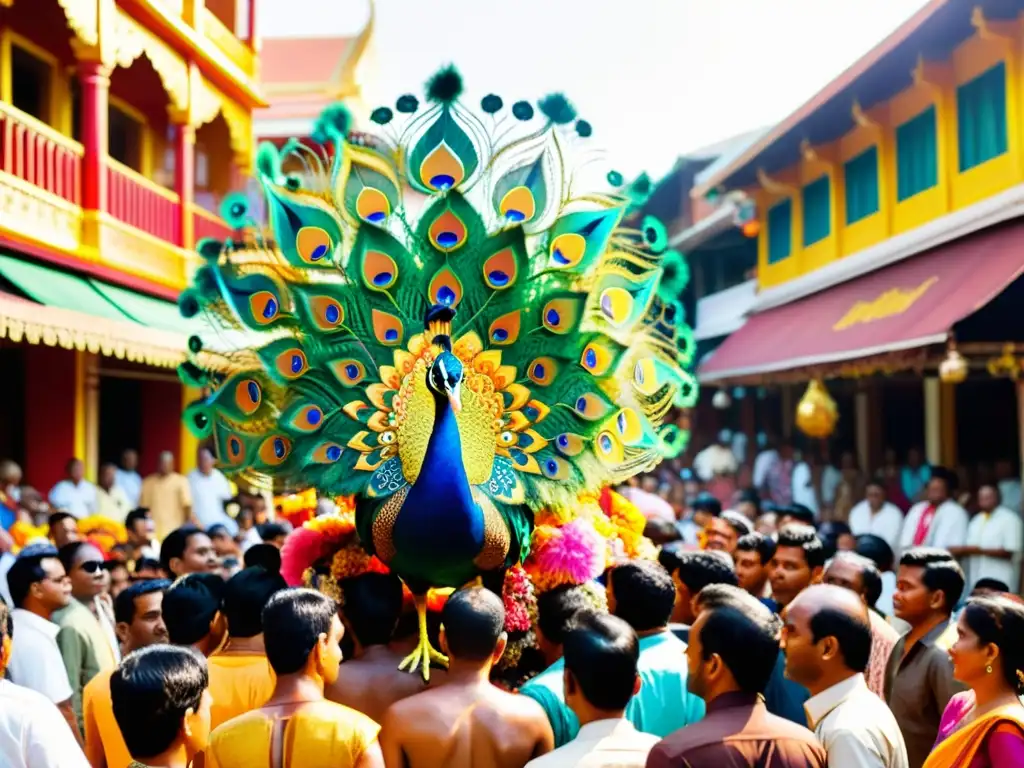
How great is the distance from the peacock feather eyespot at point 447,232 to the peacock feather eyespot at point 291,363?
0.86 meters

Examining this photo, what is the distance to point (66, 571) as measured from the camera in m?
6.05

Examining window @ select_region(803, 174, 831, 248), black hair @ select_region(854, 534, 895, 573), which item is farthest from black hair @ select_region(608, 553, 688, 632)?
window @ select_region(803, 174, 831, 248)

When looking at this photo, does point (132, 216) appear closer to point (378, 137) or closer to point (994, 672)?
point (378, 137)

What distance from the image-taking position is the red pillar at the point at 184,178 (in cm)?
1466

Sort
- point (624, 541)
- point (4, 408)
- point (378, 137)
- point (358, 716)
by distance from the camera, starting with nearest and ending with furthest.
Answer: point (358, 716) → point (378, 137) → point (624, 541) → point (4, 408)

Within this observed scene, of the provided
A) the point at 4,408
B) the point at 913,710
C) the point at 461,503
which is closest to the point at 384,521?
the point at 461,503

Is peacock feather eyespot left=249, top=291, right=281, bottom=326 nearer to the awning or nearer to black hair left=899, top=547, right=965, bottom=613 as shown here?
black hair left=899, top=547, right=965, bottom=613

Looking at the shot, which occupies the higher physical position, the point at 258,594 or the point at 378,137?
the point at 378,137

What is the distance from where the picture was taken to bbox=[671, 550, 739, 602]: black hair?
17.5ft

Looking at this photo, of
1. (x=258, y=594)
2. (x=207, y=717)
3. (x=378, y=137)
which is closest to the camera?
(x=207, y=717)

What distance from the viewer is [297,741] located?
3324mm

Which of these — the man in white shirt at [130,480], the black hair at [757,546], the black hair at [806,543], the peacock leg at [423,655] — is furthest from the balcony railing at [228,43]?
the peacock leg at [423,655]

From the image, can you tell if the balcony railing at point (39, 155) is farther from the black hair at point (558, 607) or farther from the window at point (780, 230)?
the window at point (780, 230)

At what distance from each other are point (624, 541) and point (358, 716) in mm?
3221
